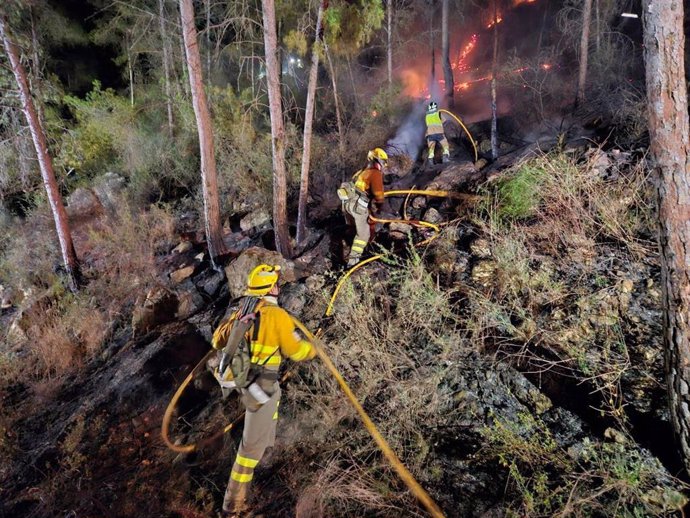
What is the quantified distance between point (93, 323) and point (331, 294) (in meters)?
4.73

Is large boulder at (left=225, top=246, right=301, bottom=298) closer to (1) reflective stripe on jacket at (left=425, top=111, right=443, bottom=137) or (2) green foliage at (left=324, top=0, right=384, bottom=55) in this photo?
(2) green foliage at (left=324, top=0, right=384, bottom=55)

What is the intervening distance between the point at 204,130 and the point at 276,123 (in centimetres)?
160

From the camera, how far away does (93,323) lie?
6.46m

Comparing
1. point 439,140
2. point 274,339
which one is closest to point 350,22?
point 439,140

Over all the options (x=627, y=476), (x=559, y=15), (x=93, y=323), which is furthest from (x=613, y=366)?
(x=559, y=15)

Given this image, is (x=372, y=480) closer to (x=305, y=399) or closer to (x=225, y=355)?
(x=305, y=399)

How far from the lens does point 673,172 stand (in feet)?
7.57

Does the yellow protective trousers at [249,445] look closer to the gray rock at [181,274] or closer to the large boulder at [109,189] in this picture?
the gray rock at [181,274]

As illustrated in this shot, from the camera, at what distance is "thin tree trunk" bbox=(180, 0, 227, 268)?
6.68 m

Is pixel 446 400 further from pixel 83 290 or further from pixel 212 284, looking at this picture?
pixel 83 290

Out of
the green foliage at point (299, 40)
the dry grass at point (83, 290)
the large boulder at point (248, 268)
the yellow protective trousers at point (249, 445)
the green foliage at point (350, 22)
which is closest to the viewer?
the yellow protective trousers at point (249, 445)

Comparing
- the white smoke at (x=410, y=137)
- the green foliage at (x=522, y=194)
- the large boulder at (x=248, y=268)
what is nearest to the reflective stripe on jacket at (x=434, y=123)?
the white smoke at (x=410, y=137)

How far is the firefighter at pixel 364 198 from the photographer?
5820 mm

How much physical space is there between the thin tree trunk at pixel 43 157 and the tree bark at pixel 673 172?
10.5 metres
